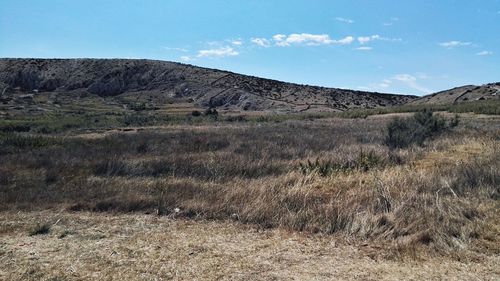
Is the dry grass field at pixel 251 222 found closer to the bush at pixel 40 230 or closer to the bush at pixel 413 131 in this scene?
the bush at pixel 40 230

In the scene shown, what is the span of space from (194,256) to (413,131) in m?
15.4

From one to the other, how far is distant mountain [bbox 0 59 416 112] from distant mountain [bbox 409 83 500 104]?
1270cm

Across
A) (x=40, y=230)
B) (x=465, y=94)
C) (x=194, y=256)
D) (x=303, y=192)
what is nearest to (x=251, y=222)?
(x=303, y=192)

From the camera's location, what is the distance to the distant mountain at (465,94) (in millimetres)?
73188

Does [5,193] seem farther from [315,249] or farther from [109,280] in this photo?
[315,249]

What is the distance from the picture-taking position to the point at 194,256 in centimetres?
577

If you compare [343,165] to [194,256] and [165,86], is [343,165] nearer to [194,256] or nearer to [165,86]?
[194,256]

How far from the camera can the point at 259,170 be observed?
38.2 ft

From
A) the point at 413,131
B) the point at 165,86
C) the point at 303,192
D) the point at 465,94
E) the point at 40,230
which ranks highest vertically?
the point at 465,94

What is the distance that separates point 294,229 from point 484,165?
19.7ft

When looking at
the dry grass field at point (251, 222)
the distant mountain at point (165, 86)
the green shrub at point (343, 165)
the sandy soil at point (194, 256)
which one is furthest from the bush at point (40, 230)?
the distant mountain at point (165, 86)

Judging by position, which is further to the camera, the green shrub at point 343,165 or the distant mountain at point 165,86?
the distant mountain at point 165,86

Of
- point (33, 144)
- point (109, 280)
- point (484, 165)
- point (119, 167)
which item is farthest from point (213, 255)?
point (33, 144)

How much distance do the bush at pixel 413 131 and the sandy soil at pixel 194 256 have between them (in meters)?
11.5
